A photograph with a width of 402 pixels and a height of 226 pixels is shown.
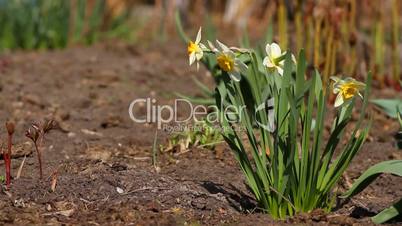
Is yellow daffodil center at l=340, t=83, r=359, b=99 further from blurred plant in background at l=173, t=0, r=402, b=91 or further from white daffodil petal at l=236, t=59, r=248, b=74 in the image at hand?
blurred plant in background at l=173, t=0, r=402, b=91

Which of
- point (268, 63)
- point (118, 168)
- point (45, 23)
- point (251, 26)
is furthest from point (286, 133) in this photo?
point (251, 26)

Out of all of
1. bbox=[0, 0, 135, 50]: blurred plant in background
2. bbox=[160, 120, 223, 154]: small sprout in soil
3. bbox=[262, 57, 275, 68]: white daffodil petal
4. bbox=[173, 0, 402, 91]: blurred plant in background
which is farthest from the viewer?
bbox=[0, 0, 135, 50]: blurred plant in background

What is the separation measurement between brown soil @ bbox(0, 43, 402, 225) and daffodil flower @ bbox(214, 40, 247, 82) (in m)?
0.47

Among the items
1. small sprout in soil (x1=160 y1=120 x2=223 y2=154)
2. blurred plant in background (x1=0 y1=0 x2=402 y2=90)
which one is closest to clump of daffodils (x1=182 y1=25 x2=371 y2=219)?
small sprout in soil (x1=160 y1=120 x2=223 y2=154)

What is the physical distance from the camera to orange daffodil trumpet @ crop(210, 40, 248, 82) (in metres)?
2.56

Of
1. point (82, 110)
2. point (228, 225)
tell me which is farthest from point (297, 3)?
point (228, 225)

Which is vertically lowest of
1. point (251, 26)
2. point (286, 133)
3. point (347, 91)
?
point (251, 26)

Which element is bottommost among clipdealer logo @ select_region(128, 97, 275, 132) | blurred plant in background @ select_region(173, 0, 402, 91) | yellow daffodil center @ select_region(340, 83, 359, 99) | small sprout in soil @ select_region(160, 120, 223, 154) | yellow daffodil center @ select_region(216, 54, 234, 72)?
clipdealer logo @ select_region(128, 97, 275, 132)

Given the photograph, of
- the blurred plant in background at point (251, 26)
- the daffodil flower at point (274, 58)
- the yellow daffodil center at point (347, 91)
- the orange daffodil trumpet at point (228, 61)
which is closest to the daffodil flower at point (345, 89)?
the yellow daffodil center at point (347, 91)

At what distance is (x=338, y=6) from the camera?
15.0 ft

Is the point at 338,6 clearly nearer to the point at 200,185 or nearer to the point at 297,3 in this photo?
the point at 297,3

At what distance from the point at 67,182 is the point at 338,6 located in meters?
2.30

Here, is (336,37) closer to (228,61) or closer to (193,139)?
(193,139)

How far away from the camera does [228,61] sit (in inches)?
101
